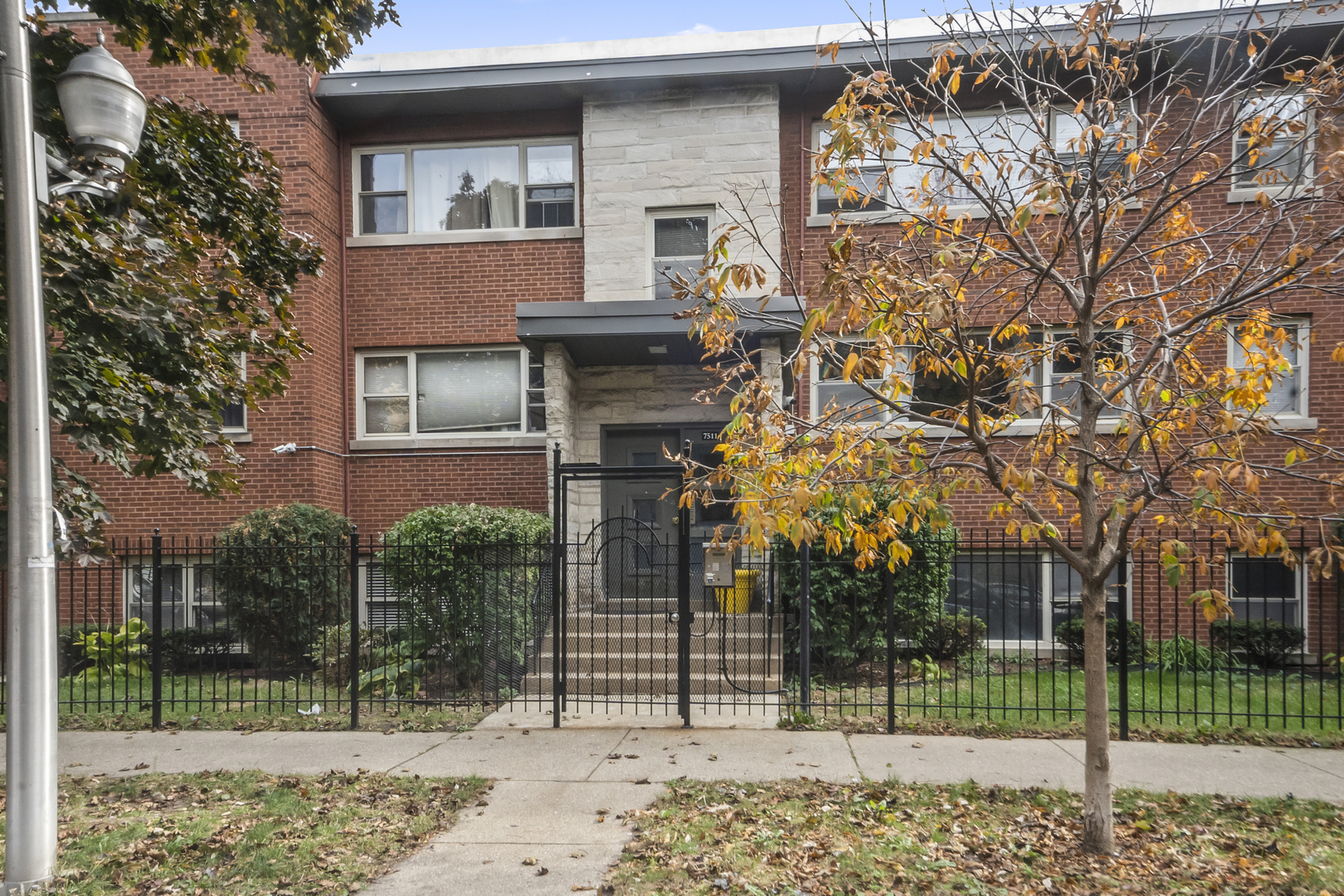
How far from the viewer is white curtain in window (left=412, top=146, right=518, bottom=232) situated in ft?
42.5

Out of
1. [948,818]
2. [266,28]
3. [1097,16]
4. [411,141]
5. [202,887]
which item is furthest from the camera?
[411,141]

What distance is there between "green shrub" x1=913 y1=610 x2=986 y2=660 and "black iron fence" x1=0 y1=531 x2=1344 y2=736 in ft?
0.11

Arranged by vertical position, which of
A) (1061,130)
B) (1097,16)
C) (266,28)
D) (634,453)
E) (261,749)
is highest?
(1061,130)

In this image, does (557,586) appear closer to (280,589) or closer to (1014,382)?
(280,589)

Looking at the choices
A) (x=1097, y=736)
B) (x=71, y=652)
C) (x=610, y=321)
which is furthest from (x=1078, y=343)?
(x=71, y=652)

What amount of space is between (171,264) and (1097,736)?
24.1ft

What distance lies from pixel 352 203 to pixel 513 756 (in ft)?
30.6

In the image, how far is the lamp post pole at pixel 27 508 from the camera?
4.31 meters

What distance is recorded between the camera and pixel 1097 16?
4.86 meters

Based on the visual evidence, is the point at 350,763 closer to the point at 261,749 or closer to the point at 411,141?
the point at 261,749

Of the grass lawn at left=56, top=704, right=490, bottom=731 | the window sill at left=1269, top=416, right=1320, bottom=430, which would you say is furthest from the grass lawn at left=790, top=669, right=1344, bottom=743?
the grass lawn at left=56, top=704, right=490, bottom=731

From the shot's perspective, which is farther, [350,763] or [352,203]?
[352,203]

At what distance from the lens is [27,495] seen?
14.6 feet

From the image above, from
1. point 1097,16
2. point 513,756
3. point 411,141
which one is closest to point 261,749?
point 513,756
